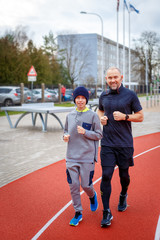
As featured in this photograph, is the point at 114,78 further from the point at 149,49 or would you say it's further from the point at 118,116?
the point at 149,49

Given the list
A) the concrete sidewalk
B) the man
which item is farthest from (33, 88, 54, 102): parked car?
the man

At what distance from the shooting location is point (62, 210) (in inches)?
191

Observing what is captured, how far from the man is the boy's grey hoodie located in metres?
0.16

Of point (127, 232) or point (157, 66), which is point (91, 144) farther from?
point (157, 66)

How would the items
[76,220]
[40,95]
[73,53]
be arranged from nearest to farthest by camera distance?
1. [76,220]
2. [40,95]
3. [73,53]

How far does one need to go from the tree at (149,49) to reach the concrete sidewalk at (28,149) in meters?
53.9

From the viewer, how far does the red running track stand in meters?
4.09

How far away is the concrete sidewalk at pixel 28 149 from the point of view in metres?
7.52

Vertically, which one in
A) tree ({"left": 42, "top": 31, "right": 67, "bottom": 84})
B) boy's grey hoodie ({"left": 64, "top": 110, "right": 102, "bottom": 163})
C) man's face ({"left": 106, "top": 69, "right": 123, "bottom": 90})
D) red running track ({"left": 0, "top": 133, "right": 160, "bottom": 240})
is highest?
tree ({"left": 42, "top": 31, "right": 67, "bottom": 84})

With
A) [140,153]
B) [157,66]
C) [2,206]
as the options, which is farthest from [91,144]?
[157,66]

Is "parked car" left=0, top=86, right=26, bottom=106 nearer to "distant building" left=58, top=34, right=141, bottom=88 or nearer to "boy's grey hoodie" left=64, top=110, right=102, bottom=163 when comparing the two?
"boy's grey hoodie" left=64, top=110, right=102, bottom=163

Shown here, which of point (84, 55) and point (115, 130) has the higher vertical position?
point (84, 55)

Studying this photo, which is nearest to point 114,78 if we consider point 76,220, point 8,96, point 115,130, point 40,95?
point 115,130

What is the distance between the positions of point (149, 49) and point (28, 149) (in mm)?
60311
